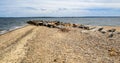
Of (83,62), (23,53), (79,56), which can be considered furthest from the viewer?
(23,53)

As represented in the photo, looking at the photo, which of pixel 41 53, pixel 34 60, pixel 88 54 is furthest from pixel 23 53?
pixel 88 54

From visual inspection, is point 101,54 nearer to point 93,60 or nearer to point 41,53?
point 93,60

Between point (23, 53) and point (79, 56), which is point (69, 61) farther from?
point (23, 53)

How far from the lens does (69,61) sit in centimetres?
1154

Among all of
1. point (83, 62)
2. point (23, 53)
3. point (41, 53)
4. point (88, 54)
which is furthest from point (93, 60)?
point (23, 53)

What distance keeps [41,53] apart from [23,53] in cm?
106

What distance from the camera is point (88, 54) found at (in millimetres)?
13195

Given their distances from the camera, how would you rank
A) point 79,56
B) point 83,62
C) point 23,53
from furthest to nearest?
1. point 23,53
2. point 79,56
3. point 83,62

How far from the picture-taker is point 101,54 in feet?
43.7

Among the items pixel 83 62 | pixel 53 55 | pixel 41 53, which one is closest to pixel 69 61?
pixel 83 62

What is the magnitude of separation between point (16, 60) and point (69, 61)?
2719 mm

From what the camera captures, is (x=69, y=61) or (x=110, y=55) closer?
(x=69, y=61)

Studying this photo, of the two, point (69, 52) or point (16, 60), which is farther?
point (69, 52)

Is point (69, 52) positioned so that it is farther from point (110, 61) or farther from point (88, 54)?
point (110, 61)
